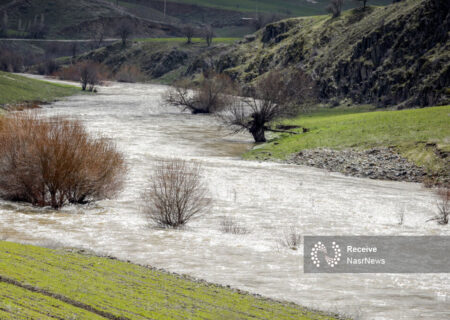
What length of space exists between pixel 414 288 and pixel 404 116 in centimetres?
3625

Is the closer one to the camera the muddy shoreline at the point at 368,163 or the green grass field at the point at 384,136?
the muddy shoreline at the point at 368,163

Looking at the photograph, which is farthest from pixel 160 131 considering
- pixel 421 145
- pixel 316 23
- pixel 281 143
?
pixel 316 23

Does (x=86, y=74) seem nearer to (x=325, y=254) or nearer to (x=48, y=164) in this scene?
(x=48, y=164)

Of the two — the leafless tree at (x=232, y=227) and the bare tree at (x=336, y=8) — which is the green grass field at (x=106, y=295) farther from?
the bare tree at (x=336, y=8)

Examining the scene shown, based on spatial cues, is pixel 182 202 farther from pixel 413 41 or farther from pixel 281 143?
pixel 413 41

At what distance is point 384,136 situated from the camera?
141 ft

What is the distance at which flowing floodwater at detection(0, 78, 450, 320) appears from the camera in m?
12.3

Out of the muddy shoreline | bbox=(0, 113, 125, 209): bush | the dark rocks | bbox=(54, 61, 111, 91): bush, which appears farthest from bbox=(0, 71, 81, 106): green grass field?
bbox=(0, 113, 125, 209): bush

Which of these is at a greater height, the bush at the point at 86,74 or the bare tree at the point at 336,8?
the bare tree at the point at 336,8

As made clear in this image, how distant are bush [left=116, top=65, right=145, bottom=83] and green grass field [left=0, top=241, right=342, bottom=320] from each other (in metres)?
152

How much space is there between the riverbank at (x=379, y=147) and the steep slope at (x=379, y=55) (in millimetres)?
18060

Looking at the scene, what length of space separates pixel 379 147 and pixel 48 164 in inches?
1058

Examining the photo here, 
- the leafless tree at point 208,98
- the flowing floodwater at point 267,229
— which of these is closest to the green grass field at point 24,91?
the leafless tree at point 208,98

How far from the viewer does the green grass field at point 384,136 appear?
37.9m
